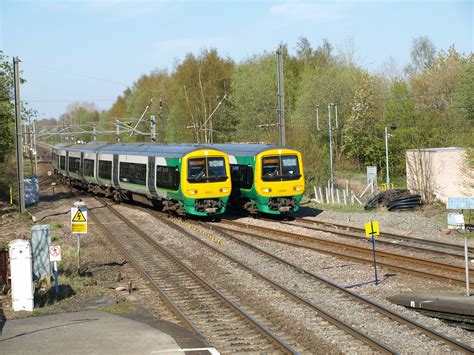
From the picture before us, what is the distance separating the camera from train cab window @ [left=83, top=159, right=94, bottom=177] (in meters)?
38.8

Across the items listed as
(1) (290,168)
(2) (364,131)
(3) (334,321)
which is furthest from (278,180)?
(2) (364,131)

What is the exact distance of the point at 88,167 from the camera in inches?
1570

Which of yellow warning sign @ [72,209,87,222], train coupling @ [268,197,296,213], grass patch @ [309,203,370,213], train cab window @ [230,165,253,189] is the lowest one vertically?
grass patch @ [309,203,370,213]

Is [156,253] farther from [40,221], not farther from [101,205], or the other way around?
[101,205]

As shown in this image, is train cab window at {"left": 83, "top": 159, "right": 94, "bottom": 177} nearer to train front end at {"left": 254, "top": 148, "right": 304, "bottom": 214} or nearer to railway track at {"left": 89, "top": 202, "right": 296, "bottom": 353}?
train front end at {"left": 254, "top": 148, "right": 304, "bottom": 214}

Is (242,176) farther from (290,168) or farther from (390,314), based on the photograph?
(390,314)

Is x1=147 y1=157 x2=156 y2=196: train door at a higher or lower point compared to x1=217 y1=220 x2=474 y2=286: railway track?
higher

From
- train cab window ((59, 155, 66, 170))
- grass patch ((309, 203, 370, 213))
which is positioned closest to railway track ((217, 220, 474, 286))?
grass patch ((309, 203, 370, 213))

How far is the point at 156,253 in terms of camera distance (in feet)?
66.0

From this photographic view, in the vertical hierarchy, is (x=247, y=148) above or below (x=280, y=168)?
above

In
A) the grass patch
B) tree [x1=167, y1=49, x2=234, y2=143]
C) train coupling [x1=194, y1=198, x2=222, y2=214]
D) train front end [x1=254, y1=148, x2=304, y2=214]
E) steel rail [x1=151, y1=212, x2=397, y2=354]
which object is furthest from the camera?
tree [x1=167, y1=49, x2=234, y2=143]

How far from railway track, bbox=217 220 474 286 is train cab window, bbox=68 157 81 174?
20783 mm

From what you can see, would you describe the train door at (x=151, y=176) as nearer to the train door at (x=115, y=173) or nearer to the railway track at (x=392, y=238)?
the train door at (x=115, y=173)

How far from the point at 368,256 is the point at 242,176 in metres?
9.48
